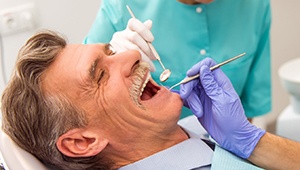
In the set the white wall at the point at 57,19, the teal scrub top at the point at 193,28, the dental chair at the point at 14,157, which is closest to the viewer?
the dental chair at the point at 14,157

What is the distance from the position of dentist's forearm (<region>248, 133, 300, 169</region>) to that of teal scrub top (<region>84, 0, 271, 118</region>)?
49cm

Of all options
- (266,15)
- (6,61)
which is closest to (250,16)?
(266,15)

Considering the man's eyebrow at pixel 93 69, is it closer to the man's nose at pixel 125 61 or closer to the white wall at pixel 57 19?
the man's nose at pixel 125 61

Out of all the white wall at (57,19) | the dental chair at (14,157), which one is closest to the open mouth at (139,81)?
the dental chair at (14,157)

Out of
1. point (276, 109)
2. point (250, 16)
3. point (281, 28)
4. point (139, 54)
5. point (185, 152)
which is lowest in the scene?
point (276, 109)

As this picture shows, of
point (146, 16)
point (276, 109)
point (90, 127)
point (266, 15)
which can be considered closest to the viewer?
point (90, 127)

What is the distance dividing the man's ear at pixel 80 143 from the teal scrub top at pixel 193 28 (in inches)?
19.3

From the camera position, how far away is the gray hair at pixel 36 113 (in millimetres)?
1080

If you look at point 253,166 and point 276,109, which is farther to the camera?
point 276,109

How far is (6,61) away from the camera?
2.08m

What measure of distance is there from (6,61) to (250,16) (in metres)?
1.19

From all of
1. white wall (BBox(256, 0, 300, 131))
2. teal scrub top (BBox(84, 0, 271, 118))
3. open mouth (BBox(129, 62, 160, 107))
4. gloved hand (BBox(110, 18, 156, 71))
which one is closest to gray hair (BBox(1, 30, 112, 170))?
open mouth (BBox(129, 62, 160, 107))

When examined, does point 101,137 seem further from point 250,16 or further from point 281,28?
point 281,28

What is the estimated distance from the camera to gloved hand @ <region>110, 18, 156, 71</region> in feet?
4.17
